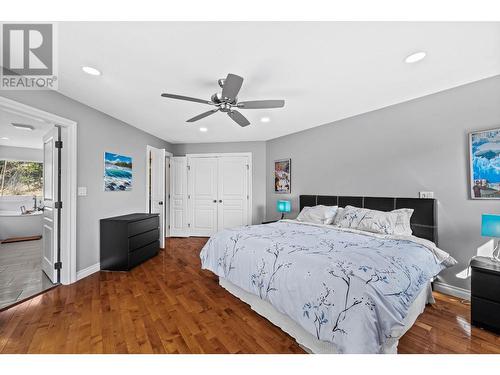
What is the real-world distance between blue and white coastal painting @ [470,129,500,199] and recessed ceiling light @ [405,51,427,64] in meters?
1.19

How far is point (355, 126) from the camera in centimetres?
341

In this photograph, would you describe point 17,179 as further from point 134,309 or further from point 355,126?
point 355,126

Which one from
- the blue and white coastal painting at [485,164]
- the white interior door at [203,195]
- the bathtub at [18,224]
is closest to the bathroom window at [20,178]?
the bathtub at [18,224]

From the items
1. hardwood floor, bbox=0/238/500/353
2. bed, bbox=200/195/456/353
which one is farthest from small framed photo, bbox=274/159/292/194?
→ hardwood floor, bbox=0/238/500/353

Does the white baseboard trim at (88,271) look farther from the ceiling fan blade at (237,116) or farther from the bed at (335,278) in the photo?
the ceiling fan blade at (237,116)

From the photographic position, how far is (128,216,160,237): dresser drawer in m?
3.18

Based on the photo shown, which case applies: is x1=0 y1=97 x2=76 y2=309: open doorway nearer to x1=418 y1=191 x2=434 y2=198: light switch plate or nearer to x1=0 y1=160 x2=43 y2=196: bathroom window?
x1=0 y1=160 x2=43 y2=196: bathroom window

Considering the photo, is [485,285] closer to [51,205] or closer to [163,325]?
[163,325]

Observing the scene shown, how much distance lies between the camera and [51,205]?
2.77 m

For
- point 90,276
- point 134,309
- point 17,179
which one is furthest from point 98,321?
point 17,179

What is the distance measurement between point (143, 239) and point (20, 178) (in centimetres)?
501

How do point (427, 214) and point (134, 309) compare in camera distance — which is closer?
point (134, 309)

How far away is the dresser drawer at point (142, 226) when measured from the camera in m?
3.18

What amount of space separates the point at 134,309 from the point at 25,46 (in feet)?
8.27
